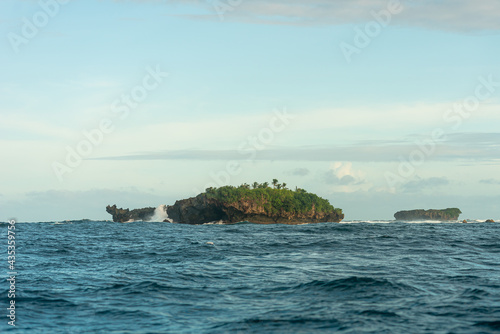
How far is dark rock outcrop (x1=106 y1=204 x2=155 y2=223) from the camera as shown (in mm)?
151125

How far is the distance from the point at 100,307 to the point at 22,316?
2420 millimetres

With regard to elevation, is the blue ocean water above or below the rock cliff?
below

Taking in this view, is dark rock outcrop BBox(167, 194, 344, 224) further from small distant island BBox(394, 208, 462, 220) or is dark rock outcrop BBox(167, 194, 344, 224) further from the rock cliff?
small distant island BBox(394, 208, 462, 220)

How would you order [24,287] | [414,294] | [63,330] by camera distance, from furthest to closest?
[24,287], [414,294], [63,330]

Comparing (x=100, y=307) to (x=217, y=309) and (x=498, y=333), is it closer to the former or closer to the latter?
(x=217, y=309)

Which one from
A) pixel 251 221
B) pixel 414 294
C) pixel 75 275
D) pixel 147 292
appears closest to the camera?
pixel 414 294

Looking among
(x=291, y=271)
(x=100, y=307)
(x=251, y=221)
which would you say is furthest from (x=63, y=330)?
(x=251, y=221)

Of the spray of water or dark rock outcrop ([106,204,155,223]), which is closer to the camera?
the spray of water

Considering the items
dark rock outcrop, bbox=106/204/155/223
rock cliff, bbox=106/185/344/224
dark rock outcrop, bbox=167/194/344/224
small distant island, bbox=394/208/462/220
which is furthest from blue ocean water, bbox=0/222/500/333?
small distant island, bbox=394/208/462/220

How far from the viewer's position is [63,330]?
1288 centimetres

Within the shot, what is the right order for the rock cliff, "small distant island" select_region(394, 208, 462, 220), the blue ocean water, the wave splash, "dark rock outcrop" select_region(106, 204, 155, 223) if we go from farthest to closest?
"small distant island" select_region(394, 208, 462, 220)
"dark rock outcrop" select_region(106, 204, 155, 223)
the wave splash
the rock cliff
the blue ocean water

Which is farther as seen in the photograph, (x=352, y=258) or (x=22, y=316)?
(x=352, y=258)

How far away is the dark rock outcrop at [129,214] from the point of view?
151m

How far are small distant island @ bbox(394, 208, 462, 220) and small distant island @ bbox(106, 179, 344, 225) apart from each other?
44792 millimetres
